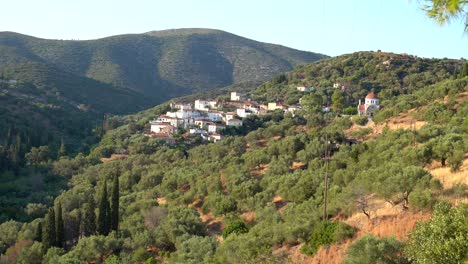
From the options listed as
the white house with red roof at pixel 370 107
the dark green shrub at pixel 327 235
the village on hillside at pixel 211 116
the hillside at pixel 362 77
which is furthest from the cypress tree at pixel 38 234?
the hillside at pixel 362 77

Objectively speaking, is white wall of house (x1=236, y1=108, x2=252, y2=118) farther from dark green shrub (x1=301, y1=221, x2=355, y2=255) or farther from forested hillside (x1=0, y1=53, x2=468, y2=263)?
dark green shrub (x1=301, y1=221, x2=355, y2=255)

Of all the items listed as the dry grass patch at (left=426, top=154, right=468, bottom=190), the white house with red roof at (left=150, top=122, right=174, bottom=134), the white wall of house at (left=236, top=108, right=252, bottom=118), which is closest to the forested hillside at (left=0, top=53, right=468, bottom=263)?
the dry grass patch at (left=426, top=154, right=468, bottom=190)

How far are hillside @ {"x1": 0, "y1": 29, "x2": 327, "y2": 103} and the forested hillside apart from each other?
84480 millimetres

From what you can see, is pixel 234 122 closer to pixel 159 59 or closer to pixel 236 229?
pixel 236 229

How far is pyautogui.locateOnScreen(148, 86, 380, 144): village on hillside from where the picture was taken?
181 ft

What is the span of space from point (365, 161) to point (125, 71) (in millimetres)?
133094

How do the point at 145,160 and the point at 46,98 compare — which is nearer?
the point at 145,160

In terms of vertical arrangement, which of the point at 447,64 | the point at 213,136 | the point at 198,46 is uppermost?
the point at 198,46

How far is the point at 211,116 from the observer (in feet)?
222

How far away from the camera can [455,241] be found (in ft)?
25.9

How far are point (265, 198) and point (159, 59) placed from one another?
150m

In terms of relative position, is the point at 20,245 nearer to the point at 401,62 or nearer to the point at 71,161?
the point at 71,161

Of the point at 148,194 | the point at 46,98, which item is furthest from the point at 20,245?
the point at 46,98

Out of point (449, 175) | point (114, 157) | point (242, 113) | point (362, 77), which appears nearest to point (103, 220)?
point (449, 175)
